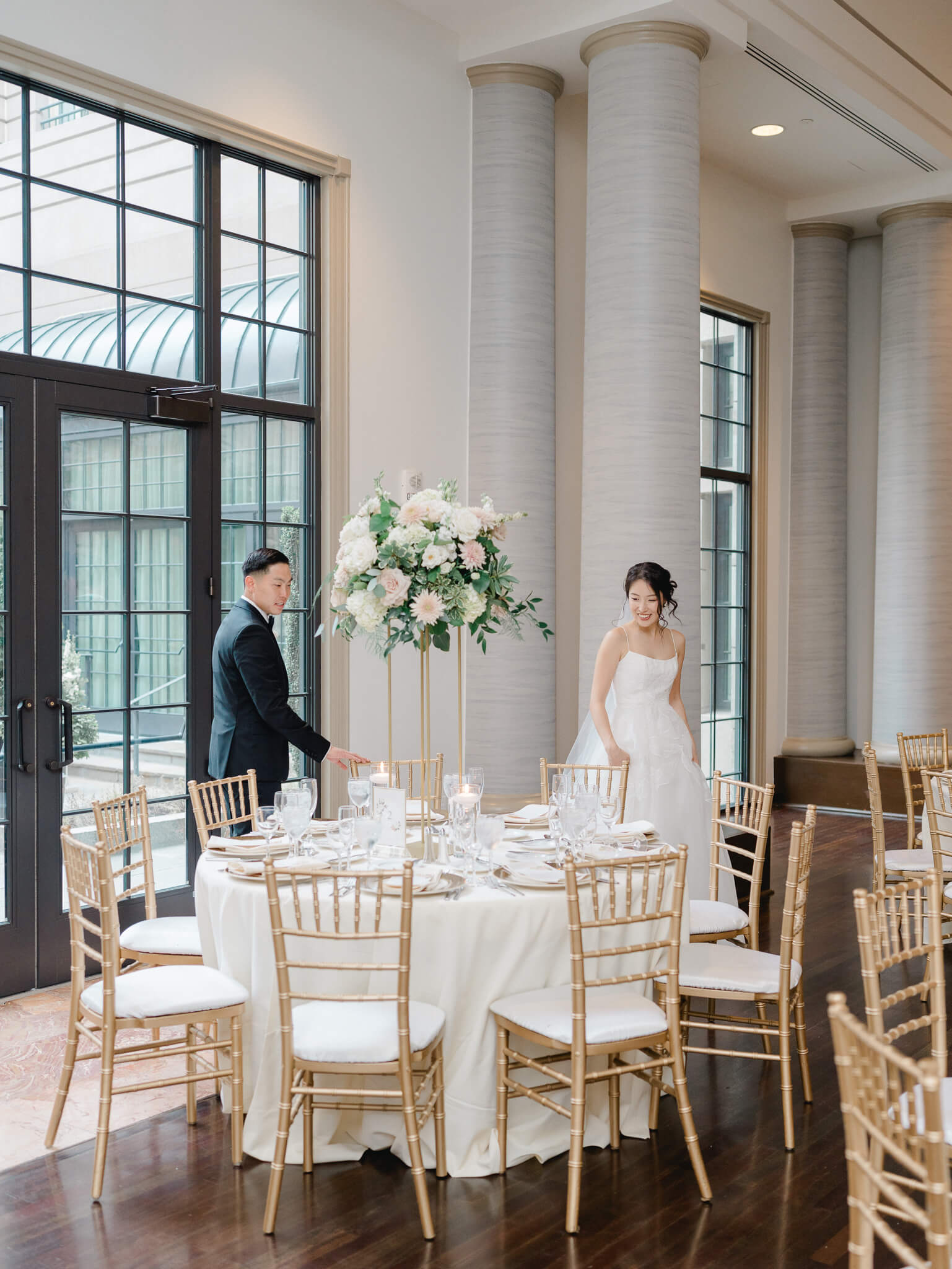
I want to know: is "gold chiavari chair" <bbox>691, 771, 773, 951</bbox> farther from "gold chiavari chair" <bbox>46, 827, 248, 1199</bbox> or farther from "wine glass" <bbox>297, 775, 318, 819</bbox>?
"gold chiavari chair" <bbox>46, 827, 248, 1199</bbox>

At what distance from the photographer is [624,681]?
5.68 m

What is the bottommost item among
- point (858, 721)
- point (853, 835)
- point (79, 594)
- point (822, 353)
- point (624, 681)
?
point (853, 835)

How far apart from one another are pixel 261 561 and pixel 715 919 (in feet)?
7.37

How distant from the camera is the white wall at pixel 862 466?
10.5m

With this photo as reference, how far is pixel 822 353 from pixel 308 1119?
27.9 ft

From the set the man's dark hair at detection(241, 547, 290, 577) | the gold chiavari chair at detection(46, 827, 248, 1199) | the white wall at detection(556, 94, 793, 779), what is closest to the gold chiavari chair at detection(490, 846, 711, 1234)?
the gold chiavari chair at detection(46, 827, 248, 1199)

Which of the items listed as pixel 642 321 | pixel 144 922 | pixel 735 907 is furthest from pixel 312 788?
pixel 642 321

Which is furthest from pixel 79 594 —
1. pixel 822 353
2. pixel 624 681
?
pixel 822 353

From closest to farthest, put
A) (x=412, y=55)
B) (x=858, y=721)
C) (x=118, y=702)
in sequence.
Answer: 1. (x=118, y=702)
2. (x=412, y=55)
3. (x=858, y=721)

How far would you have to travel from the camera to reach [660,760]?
5.57 m

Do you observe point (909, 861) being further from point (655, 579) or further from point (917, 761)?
point (655, 579)

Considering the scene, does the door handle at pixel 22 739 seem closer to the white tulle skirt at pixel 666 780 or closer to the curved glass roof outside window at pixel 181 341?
the curved glass roof outside window at pixel 181 341

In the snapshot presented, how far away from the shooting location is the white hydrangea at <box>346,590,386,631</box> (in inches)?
146

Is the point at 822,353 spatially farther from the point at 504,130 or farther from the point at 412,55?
the point at 412,55
